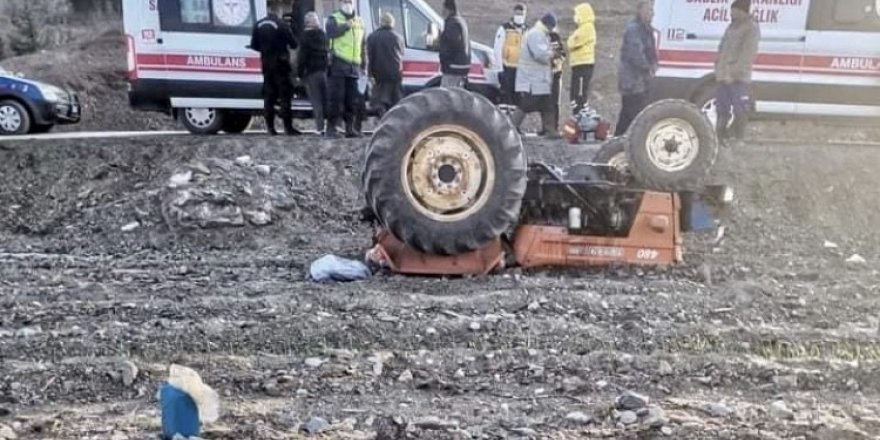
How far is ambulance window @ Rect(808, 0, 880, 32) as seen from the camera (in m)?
13.3

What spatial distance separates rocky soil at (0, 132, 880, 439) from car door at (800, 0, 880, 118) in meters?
3.14

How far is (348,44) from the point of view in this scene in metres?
13.1

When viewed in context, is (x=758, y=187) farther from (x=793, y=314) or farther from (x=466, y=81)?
(x=793, y=314)

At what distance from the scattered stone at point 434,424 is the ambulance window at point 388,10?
10385 mm

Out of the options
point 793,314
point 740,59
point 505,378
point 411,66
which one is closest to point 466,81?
point 411,66

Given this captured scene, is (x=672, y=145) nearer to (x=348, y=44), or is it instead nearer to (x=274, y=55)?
(x=348, y=44)

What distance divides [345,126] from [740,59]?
480 cm

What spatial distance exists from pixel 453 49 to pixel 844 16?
15.1ft

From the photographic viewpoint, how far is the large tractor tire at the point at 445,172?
773 cm

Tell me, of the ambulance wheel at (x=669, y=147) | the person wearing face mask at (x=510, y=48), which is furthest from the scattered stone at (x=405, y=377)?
the person wearing face mask at (x=510, y=48)

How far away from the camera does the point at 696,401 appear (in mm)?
5328

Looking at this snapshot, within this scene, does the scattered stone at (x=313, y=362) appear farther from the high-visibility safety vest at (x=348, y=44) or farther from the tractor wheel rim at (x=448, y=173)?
the high-visibility safety vest at (x=348, y=44)

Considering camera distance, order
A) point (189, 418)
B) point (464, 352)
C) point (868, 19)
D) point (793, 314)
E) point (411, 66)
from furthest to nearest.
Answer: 1. point (411, 66)
2. point (868, 19)
3. point (793, 314)
4. point (464, 352)
5. point (189, 418)

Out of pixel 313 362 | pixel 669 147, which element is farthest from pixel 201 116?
pixel 313 362
